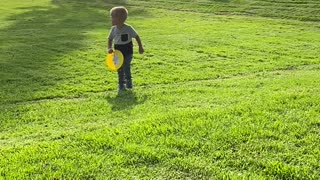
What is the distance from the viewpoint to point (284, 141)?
5785 mm

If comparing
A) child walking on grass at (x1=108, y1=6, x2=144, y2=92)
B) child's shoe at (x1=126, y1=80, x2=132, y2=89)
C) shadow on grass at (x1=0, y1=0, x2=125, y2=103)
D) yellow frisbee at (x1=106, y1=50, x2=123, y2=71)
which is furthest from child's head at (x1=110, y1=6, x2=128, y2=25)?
shadow on grass at (x1=0, y1=0, x2=125, y2=103)

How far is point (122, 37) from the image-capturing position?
9234mm

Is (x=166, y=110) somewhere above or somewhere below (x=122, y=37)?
below

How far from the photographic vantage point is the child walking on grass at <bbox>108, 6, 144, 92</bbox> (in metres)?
9.02

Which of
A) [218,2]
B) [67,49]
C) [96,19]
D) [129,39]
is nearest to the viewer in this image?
[129,39]

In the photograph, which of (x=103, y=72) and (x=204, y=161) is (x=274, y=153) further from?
(x=103, y=72)

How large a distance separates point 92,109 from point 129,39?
1.98 m

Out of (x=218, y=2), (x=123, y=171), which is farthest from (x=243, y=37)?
(x=218, y=2)

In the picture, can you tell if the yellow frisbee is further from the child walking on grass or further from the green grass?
the green grass

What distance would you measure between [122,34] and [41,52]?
21.4 feet

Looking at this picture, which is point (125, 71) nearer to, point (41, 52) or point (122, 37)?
point (122, 37)

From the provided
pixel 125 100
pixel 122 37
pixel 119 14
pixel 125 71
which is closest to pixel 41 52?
pixel 125 71

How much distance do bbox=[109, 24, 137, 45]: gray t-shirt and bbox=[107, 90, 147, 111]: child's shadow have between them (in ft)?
3.48

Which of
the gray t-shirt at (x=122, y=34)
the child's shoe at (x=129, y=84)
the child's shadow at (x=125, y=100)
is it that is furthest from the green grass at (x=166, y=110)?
the gray t-shirt at (x=122, y=34)
